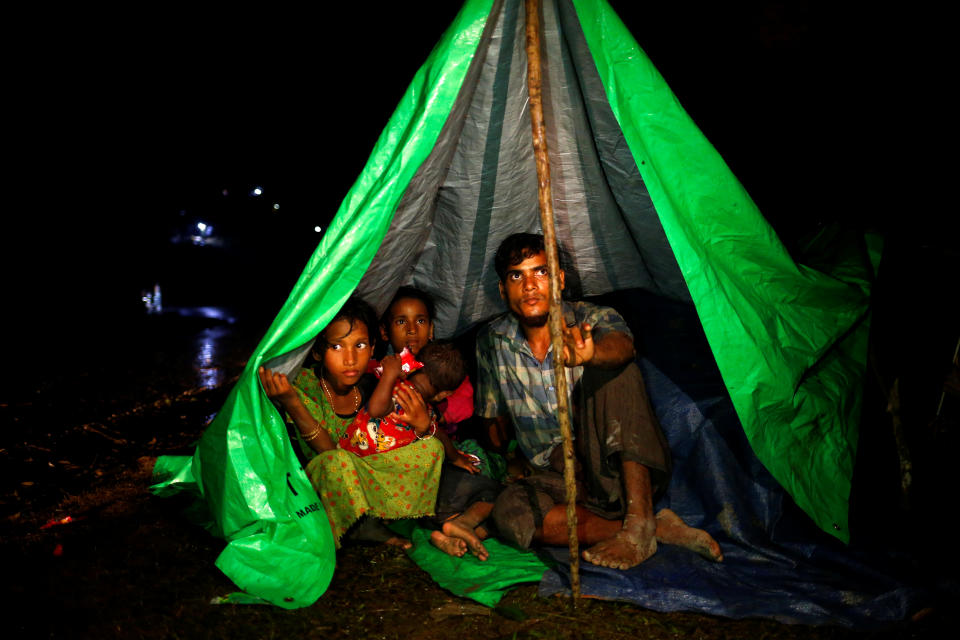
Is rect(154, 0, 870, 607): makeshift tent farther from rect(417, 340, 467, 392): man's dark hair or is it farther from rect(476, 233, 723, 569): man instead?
rect(417, 340, 467, 392): man's dark hair

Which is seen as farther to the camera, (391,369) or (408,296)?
(408,296)

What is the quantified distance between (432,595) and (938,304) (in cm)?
287

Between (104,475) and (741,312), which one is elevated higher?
(741,312)

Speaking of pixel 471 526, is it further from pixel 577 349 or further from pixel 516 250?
pixel 516 250

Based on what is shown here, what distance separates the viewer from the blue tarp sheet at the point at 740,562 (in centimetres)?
217

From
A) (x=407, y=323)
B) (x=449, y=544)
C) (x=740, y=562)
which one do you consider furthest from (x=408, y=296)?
(x=740, y=562)

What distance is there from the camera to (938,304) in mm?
2861

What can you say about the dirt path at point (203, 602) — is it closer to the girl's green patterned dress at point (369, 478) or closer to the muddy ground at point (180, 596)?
the muddy ground at point (180, 596)

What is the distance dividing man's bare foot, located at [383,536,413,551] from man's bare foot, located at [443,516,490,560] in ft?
0.74

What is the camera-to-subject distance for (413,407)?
9.86 ft

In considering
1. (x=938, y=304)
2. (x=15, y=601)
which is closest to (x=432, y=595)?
(x=15, y=601)

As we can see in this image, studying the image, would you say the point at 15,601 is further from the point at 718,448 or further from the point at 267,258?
the point at 267,258

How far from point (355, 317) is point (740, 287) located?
192 centimetres

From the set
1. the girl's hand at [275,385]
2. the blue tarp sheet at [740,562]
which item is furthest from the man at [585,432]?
the girl's hand at [275,385]
